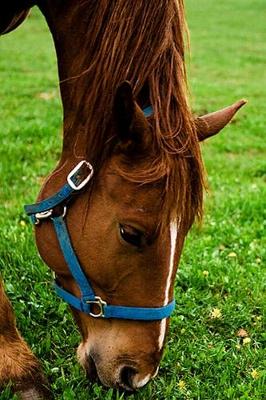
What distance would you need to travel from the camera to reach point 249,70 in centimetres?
1330

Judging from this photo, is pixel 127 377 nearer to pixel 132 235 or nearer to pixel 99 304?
pixel 99 304

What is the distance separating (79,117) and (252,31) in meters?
18.5

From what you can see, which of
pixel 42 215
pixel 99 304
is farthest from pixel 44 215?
pixel 99 304

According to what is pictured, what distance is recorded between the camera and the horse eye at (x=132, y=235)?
7.32 ft

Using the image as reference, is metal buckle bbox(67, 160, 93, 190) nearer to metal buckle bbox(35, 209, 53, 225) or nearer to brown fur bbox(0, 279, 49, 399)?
metal buckle bbox(35, 209, 53, 225)

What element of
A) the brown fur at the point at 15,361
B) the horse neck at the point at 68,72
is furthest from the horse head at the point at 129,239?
the brown fur at the point at 15,361

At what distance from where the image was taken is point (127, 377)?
2.38 metres

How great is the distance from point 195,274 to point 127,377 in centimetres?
144

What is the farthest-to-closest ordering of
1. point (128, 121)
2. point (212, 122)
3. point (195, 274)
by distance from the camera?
1. point (195, 274)
2. point (212, 122)
3. point (128, 121)

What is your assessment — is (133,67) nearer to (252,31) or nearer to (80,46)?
(80,46)

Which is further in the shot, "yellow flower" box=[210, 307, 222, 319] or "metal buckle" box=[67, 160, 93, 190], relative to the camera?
"yellow flower" box=[210, 307, 222, 319]

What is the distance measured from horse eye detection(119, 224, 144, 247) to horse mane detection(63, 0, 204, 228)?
13 cm

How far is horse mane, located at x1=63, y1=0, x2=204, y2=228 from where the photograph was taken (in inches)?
87.1

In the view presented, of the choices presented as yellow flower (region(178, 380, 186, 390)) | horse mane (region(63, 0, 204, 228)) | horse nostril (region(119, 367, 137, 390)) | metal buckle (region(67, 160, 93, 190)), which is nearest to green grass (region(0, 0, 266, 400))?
yellow flower (region(178, 380, 186, 390))
